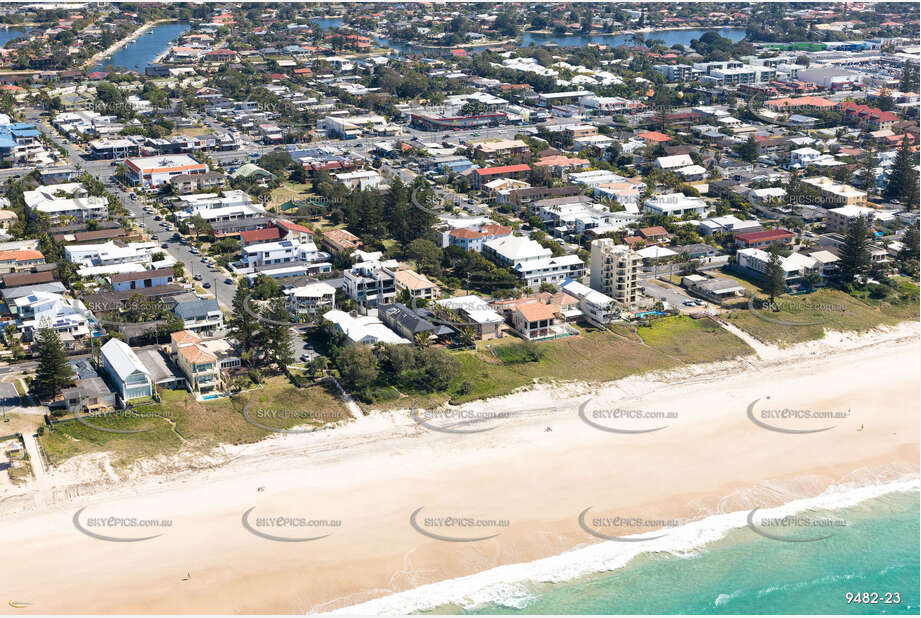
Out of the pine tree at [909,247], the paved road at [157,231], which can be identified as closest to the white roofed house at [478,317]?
the paved road at [157,231]

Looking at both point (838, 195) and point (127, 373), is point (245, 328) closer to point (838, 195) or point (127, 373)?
point (127, 373)

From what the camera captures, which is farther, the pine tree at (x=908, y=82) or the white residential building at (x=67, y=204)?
the pine tree at (x=908, y=82)

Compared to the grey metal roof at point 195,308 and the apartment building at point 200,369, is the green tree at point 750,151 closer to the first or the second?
the grey metal roof at point 195,308

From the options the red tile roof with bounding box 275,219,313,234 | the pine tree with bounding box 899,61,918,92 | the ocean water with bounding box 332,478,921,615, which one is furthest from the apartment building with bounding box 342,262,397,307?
the pine tree with bounding box 899,61,918,92

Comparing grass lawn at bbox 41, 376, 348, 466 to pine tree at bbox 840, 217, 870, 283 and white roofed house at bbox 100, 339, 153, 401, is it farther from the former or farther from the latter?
pine tree at bbox 840, 217, 870, 283

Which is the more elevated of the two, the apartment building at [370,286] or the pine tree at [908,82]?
the pine tree at [908,82]

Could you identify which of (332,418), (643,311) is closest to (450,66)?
(643,311)
